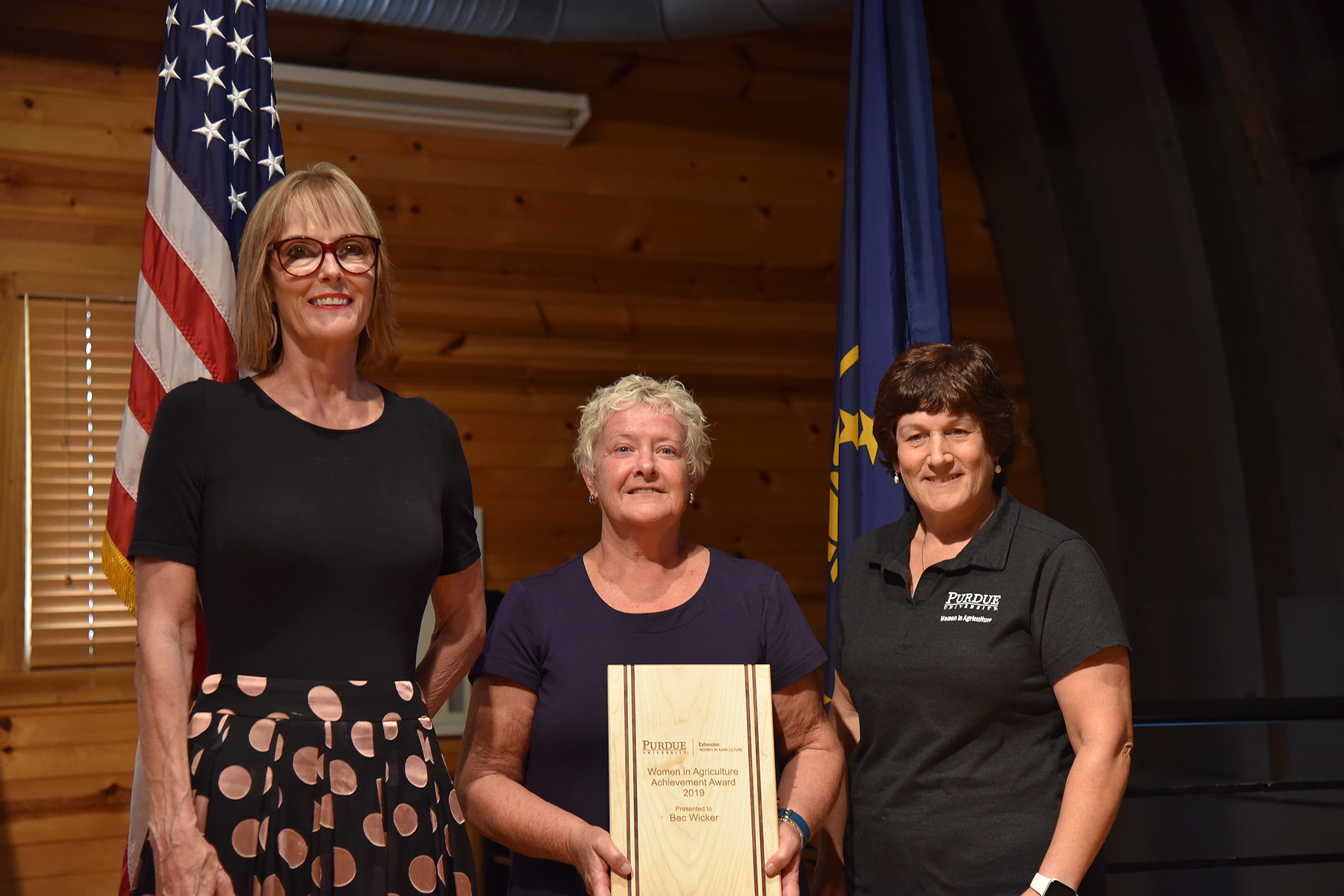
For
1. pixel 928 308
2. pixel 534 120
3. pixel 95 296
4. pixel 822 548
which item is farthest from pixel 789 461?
pixel 95 296

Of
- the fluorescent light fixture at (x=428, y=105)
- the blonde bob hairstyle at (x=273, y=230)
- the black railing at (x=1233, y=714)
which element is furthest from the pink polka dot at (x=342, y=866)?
the fluorescent light fixture at (x=428, y=105)

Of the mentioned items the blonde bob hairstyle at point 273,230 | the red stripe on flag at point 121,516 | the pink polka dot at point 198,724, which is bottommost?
the pink polka dot at point 198,724

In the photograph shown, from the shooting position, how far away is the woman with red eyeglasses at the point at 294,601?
5.20 ft

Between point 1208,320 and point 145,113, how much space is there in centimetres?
426

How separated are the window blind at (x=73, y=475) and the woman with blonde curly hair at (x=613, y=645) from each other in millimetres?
2658

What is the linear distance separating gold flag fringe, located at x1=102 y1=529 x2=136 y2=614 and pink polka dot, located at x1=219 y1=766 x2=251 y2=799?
2.85 ft

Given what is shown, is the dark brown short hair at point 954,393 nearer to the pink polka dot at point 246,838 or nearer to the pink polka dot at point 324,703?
the pink polka dot at point 324,703

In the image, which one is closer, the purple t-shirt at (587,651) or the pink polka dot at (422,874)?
the pink polka dot at (422,874)

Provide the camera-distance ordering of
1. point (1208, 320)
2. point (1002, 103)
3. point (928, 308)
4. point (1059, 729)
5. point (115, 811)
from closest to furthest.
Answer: point (1059, 729), point (928, 308), point (115, 811), point (1208, 320), point (1002, 103)

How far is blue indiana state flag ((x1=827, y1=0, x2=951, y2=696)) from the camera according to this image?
2.89m

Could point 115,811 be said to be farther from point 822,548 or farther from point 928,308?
point 928,308

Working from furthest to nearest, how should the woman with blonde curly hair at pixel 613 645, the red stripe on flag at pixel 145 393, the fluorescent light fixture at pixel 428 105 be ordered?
the fluorescent light fixture at pixel 428 105 < the red stripe on flag at pixel 145 393 < the woman with blonde curly hair at pixel 613 645

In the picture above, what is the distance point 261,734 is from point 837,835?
0.99 m

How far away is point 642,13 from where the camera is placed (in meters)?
4.11
